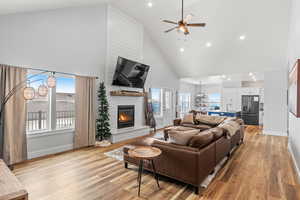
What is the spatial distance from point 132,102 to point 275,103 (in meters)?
5.89

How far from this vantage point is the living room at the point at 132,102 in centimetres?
261

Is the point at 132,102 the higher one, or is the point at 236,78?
the point at 236,78

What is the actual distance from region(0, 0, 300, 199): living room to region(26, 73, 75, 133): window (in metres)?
0.03

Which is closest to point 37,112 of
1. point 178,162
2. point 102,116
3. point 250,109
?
point 102,116

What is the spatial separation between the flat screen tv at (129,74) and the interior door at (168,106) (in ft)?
8.33

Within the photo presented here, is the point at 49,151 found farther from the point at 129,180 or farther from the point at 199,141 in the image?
the point at 199,141

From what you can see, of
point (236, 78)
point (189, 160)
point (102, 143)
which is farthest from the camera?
point (236, 78)

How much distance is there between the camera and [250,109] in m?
9.08

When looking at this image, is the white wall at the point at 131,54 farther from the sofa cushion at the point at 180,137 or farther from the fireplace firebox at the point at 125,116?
the sofa cushion at the point at 180,137

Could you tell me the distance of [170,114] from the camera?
344 inches

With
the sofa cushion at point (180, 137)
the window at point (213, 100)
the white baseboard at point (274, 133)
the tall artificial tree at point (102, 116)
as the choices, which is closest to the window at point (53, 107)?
the tall artificial tree at point (102, 116)

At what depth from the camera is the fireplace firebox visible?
222 inches

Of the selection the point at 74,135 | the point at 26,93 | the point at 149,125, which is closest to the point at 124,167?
the point at 74,135

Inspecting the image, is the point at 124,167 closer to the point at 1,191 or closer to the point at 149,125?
the point at 1,191
